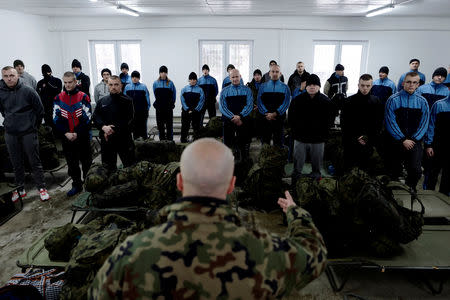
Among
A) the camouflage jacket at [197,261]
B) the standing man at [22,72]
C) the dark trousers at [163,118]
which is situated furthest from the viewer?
the dark trousers at [163,118]

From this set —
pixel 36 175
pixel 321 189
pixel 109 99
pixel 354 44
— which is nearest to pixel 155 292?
pixel 321 189

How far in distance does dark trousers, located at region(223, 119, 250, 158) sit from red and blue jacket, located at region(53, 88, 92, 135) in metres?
2.40

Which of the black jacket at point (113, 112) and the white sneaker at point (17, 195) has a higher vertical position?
the black jacket at point (113, 112)

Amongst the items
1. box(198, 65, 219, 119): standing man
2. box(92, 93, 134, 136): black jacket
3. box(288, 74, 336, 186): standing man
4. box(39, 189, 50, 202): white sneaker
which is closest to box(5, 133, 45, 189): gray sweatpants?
box(39, 189, 50, 202): white sneaker

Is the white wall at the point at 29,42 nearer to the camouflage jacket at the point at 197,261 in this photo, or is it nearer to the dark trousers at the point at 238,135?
the dark trousers at the point at 238,135

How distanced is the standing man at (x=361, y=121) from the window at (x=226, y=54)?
6.31 meters

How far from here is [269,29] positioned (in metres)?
9.73

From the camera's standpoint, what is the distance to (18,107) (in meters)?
4.25

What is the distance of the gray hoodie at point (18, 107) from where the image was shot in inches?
166

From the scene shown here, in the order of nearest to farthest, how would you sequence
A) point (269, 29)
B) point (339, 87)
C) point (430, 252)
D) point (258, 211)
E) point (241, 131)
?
point (430, 252)
point (258, 211)
point (241, 131)
point (339, 87)
point (269, 29)

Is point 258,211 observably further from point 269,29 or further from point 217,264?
point 269,29

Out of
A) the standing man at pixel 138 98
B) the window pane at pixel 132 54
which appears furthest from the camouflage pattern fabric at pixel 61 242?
the window pane at pixel 132 54

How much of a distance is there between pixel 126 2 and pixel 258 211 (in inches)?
228

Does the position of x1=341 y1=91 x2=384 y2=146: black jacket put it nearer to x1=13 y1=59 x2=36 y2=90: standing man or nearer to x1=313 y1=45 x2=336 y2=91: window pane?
x1=13 y1=59 x2=36 y2=90: standing man
